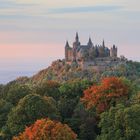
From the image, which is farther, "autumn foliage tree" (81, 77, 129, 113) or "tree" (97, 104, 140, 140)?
"autumn foliage tree" (81, 77, 129, 113)

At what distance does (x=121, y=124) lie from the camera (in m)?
71.8

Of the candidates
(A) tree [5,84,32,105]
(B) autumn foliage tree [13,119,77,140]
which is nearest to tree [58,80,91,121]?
(A) tree [5,84,32,105]

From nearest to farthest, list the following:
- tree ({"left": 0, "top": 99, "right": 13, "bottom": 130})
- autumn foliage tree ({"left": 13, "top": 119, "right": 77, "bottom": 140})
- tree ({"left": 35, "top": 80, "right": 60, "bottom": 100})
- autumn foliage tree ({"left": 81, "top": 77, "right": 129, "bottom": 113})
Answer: autumn foliage tree ({"left": 13, "top": 119, "right": 77, "bottom": 140})
tree ({"left": 0, "top": 99, "right": 13, "bottom": 130})
autumn foliage tree ({"left": 81, "top": 77, "right": 129, "bottom": 113})
tree ({"left": 35, "top": 80, "right": 60, "bottom": 100})

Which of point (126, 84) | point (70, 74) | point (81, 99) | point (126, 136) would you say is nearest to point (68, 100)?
point (81, 99)

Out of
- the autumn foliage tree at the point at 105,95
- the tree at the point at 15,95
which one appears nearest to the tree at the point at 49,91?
the tree at the point at 15,95

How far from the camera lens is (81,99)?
8831 cm

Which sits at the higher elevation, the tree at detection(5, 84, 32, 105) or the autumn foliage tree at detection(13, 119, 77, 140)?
the tree at detection(5, 84, 32, 105)

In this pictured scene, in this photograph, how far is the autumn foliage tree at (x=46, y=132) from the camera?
66.7 meters

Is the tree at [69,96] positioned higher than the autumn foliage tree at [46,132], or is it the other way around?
the tree at [69,96]

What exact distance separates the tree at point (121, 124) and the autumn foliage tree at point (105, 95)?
1053 centimetres

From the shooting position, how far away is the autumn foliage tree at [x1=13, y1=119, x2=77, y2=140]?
66.7 meters

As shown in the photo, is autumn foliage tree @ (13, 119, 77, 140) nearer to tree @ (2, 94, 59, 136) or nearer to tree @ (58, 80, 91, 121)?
tree @ (2, 94, 59, 136)

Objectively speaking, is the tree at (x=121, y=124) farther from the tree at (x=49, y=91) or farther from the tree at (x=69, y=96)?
the tree at (x=49, y=91)

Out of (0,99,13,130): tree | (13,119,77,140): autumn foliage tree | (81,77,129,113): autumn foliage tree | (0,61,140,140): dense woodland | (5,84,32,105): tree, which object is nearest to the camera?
(13,119,77,140): autumn foliage tree
